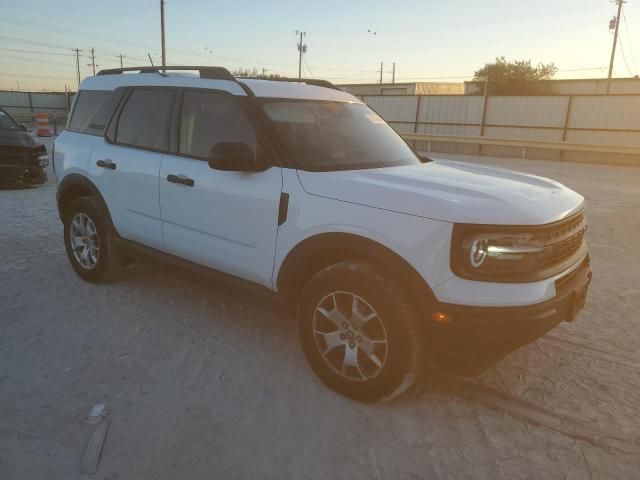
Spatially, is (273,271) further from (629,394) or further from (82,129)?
(82,129)

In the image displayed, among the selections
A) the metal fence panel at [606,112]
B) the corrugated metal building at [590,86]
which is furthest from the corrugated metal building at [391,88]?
the metal fence panel at [606,112]

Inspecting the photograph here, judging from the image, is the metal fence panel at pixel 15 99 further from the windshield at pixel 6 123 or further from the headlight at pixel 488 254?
the headlight at pixel 488 254

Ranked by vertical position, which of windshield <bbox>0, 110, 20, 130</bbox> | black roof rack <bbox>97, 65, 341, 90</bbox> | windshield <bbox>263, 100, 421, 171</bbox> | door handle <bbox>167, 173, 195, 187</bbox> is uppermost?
black roof rack <bbox>97, 65, 341, 90</bbox>

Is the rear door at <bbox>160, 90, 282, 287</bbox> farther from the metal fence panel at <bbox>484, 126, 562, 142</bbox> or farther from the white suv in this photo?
the metal fence panel at <bbox>484, 126, 562, 142</bbox>

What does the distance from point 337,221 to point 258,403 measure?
1.18 metres

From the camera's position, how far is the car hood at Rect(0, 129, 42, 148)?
30.7 ft

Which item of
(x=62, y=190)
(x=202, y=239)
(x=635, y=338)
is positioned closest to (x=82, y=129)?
(x=62, y=190)

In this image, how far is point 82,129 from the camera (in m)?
4.81

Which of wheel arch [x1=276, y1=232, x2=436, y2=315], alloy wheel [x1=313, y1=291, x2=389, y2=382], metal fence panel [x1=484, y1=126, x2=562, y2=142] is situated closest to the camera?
wheel arch [x1=276, y1=232, x2=436, y2=315]

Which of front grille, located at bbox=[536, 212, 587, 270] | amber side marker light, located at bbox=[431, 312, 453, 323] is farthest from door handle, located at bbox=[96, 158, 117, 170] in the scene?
front grille, located at bbox=[536, 212, 587, 270]

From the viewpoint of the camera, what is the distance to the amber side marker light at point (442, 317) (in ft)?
8.39

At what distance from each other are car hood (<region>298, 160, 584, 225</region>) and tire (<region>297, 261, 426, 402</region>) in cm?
41

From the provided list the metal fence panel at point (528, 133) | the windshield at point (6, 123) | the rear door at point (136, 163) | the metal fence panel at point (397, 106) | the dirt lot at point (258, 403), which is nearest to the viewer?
the dirt lot at point (258, 403)

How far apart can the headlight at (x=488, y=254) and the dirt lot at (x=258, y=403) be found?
2.99ft
